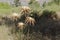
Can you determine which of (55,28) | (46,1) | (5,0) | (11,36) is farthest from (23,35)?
(5,0)

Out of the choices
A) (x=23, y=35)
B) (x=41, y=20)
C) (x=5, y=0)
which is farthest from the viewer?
(x=5, y=0)

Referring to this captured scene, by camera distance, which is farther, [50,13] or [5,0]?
[5,0]

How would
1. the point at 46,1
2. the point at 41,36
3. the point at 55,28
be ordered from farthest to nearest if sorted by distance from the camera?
the point at 46,1 → the point at 55,28 → the point at 41,36

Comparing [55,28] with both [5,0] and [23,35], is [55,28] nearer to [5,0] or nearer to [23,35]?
[23,35]

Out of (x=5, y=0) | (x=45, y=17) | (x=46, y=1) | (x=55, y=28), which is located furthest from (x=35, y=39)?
(x=5, y=0)

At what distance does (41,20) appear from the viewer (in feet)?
25.3

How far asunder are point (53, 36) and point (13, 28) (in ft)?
3.70

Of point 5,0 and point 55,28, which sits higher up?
point 5,0

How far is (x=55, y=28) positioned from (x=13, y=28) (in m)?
1.37

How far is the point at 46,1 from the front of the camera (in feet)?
32.1

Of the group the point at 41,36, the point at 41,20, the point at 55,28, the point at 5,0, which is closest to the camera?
the point at 41,36

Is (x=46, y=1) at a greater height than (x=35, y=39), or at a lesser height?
greater

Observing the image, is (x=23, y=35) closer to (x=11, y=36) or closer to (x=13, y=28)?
(x=11, y=36)

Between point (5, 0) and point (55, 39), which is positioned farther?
point (5, 0)
